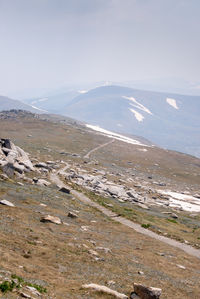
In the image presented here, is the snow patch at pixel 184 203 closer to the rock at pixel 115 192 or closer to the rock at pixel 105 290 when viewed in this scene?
the rock at pixel 115 192

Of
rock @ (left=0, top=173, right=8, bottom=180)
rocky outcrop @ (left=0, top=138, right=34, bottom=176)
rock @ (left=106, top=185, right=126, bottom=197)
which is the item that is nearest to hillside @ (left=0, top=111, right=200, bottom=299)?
rock @ (left=0, top=173, right=8, bottom=180)

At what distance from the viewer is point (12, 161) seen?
171 ft

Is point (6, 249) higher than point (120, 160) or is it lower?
higher

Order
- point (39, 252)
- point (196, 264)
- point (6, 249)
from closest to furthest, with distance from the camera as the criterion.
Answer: point (6, 249), point (39, 252), point (196, 264)

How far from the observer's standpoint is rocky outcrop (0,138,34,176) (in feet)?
156

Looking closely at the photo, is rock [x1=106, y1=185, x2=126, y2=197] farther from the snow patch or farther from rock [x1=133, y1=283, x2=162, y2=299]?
rock [x1=133, y1=283, x2=162, y2=299]

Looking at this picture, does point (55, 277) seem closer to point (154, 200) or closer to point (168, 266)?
point (168, 266)

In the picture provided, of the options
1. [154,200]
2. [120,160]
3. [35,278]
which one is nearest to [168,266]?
[35,278]

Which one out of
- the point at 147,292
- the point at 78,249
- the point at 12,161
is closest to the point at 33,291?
the point at 147,292

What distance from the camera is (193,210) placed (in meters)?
71.6

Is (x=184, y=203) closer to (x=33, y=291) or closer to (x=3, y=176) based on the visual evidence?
(x=3, y=176)

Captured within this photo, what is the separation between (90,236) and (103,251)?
4.54 metres

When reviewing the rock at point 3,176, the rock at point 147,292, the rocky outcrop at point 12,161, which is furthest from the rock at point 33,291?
the rocky outcrop at point 12,161

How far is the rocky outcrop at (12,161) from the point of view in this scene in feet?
156
